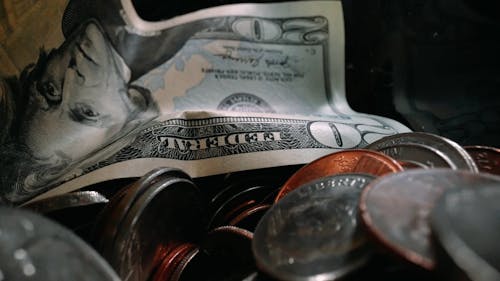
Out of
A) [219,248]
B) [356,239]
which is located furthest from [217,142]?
[356,239]

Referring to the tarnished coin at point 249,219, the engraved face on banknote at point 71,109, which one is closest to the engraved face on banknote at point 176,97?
the engraved face on banknote at point 71,109

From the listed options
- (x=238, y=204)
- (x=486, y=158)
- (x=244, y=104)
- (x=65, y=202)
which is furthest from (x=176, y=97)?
(x=486, y=158)

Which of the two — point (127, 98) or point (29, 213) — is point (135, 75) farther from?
point (29, 213)

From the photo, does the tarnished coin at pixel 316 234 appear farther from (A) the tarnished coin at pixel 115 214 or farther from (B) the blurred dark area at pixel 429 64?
(B) the blurred dark area at pixel 429 64

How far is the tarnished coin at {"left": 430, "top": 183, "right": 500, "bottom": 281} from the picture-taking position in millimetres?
438

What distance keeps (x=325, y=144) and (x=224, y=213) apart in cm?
27

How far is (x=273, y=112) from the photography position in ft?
3.54

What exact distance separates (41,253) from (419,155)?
500 millimetres

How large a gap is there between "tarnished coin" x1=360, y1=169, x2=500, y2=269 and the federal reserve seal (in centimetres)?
56

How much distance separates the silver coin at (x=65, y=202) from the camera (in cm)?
60

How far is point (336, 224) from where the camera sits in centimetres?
51

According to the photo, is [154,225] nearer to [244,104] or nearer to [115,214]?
[115,214]

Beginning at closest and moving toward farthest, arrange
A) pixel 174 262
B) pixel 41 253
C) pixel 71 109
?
1. pixel 41 253
2. pixel 174 262
3. pixel 71 109

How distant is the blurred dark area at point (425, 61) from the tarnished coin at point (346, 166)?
1.44 ft
